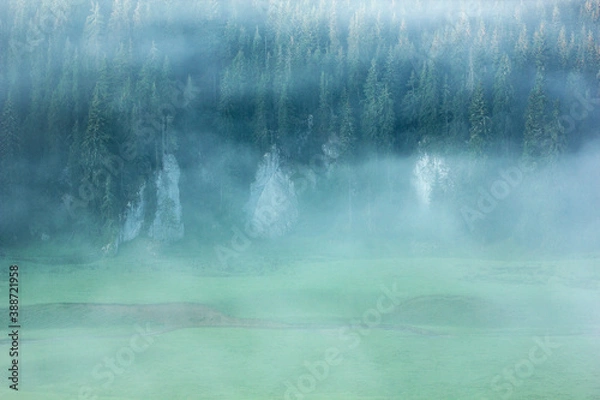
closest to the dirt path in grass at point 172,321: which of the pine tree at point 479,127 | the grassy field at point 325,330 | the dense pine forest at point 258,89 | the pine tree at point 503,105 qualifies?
the grassy field at point 325,330

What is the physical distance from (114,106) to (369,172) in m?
17.3

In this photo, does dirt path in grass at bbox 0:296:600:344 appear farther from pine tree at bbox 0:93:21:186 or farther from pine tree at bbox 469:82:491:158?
pine tree at bbox 469:82:491:158


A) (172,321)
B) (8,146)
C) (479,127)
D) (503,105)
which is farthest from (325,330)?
(503,105)

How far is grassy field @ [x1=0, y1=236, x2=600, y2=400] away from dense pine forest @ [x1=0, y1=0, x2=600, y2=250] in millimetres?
6537

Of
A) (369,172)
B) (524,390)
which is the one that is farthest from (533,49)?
(524,390)

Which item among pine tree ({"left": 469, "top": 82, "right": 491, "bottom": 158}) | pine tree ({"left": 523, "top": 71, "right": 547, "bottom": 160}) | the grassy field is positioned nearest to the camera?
the grassy field

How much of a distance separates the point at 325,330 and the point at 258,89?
24.1 metres

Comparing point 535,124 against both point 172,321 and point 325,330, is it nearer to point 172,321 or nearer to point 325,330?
point 325,330

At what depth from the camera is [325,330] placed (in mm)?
33000

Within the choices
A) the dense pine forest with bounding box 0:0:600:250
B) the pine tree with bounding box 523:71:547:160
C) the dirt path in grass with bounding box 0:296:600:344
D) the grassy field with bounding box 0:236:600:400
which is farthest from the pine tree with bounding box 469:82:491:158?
the dirt path in grass with bounding box 0:296:600:344

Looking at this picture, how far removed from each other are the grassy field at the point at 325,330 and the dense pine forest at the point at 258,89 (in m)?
6.54

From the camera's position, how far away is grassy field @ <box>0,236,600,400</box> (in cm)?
2566

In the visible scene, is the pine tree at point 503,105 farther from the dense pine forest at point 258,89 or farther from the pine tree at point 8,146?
the pine tree at point 8,146

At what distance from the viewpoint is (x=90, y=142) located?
4572cm
